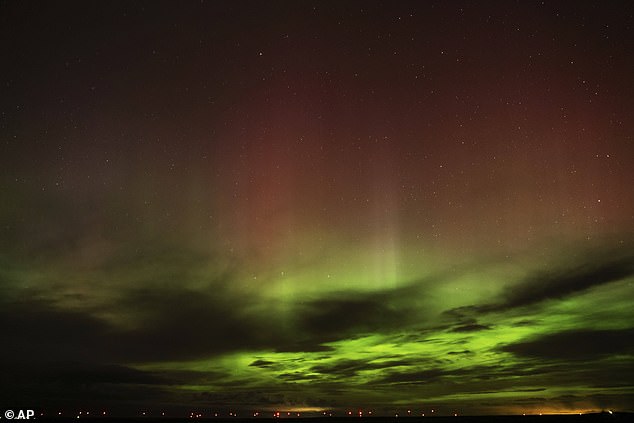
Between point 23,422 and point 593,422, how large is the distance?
114m

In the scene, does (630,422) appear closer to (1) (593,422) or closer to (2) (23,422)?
(1) (593,422)

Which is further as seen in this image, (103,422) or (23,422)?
(103,422)

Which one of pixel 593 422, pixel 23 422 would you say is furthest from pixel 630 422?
pixel 23 422

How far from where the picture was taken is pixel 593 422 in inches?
4387

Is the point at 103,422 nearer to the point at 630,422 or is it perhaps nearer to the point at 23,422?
the point at 23,422

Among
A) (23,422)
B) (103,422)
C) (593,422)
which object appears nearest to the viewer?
(23,422)

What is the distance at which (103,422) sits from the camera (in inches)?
5571

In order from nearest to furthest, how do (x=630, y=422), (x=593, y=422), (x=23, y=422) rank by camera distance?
(x=23, y=422)
(x=630, y=422)
(x=593, y=422)

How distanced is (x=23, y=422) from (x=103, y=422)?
49.6 meters

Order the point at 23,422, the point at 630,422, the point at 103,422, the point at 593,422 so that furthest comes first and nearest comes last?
the point at 103,422, the point at 593,422, the point at 630,422, the point at 23,422

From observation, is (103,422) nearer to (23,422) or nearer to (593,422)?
(23,422)

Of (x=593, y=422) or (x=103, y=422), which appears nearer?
(x=593, y=422)

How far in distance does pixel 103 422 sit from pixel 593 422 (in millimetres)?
121329

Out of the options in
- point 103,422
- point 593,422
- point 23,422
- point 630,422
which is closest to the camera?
point 23,422
